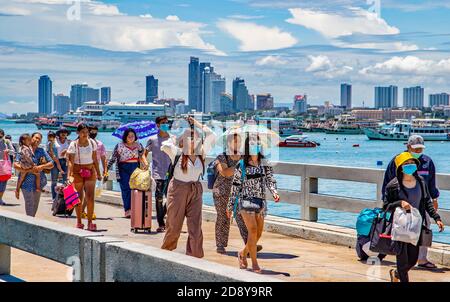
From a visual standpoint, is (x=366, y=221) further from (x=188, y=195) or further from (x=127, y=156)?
(x=127, y=156)

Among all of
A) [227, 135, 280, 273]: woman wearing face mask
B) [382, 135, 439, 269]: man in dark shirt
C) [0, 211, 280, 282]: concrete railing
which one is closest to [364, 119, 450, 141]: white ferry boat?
[382, 135, 439, 269]: man in dark shirt

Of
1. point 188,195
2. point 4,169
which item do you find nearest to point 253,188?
point 188,195

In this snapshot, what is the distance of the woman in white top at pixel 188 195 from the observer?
35.0ft

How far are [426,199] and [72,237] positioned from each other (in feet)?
12.1

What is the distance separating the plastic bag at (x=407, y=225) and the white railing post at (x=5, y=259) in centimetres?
367

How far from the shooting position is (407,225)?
29.5 feet

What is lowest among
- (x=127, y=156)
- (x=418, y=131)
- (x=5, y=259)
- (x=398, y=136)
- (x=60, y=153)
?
(x=398, y=136)

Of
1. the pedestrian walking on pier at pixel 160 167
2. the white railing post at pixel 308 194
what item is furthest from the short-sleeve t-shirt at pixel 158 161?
the white railing post at pixel 308 194

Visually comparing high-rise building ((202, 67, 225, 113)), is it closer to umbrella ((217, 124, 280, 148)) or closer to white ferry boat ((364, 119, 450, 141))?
umbrella ((217, 124, 280, 148))

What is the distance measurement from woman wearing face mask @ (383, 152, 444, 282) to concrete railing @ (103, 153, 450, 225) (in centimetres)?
373

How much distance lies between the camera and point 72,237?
7.24 metres

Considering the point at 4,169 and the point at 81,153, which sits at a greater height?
the point at 81,153

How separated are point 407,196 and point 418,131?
141331mm

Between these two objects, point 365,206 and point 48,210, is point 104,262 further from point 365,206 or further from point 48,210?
point 48,210
